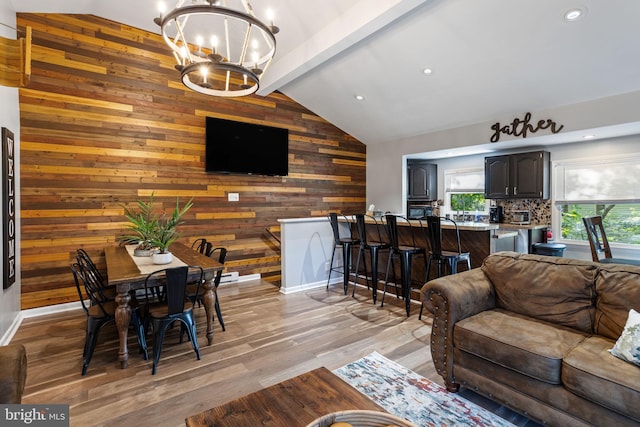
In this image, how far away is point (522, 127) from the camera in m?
4.87

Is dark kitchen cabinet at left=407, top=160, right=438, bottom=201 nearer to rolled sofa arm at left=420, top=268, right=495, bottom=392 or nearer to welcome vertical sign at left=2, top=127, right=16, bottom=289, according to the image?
rolled sofa arm at left=420, top=268, right=495, bottom=392

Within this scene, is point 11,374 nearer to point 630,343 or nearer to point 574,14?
point 630,343

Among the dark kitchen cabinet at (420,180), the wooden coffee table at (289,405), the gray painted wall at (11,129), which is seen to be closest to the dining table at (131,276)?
the gray painted wall at (11,129)

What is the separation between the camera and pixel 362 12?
3.60 metres

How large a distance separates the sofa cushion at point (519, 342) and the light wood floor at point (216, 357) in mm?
413

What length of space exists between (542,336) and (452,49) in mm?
3457

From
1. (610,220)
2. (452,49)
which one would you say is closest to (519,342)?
(452,49)

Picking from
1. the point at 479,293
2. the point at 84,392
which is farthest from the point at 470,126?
the point at 84,392

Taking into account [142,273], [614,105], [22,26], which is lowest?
[142,273]

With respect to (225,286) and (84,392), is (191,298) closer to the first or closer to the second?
(84,392)

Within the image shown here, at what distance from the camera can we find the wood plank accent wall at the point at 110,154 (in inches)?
156

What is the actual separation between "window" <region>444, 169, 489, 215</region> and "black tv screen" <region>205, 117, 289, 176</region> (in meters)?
3.66

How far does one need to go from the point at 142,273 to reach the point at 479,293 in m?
2.70

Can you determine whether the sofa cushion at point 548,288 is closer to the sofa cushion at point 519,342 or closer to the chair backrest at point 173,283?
the sofa cushion at point 519,342
